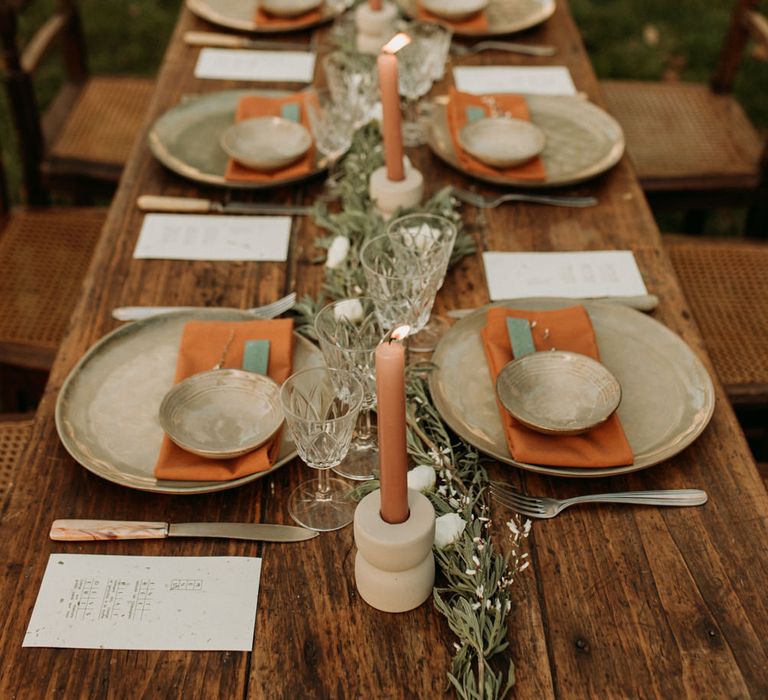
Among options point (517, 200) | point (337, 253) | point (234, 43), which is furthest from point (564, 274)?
point (234, 43)

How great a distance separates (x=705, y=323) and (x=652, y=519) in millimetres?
1017

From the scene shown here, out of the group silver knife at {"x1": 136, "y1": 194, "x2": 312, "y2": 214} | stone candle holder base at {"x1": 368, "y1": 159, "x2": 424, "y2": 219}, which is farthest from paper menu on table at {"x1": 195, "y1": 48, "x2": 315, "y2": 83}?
stone candle holder base at {"x1": 368, "y1": 159, "x2": 424, "y2": 219}

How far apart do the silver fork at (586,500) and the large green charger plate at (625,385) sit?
0.03m

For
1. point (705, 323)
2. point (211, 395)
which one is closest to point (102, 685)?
point (211, 395)

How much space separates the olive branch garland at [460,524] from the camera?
1.01 meters

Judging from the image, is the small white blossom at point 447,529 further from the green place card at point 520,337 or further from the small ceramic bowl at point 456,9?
the small ceramic bowl at point 456,9

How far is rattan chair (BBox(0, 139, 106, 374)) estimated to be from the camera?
2025mm

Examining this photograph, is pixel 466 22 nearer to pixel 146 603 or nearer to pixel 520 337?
pixel 520 337

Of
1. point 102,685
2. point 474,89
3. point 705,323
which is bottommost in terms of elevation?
point 705,323

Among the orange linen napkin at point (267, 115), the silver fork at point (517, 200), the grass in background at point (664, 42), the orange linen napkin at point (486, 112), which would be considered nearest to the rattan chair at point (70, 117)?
the orange linen napkin at point (267, 115)

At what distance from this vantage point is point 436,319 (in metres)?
1.52

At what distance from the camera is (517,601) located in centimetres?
109

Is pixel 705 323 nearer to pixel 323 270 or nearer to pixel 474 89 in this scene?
pixel 474 89

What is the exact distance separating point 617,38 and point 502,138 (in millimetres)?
2730
